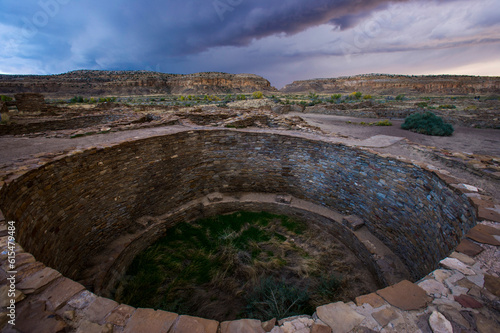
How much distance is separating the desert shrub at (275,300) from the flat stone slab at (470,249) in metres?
2.26

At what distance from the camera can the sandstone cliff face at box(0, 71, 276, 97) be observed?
1629 inches

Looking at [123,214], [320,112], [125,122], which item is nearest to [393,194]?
[123,214]

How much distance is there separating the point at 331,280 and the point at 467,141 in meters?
12.5

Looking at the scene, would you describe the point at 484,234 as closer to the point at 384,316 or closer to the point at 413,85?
the point at 384,316

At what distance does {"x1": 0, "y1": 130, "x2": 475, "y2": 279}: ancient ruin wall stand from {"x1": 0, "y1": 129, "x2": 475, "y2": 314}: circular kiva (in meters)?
0.02

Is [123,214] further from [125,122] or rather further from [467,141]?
[467,141]

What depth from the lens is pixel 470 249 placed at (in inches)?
95.0

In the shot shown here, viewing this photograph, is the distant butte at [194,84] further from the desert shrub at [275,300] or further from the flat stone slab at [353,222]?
the flat stone slab at [353,222]

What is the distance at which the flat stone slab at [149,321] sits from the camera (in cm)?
176

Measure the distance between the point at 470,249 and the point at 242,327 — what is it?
2.67 meters

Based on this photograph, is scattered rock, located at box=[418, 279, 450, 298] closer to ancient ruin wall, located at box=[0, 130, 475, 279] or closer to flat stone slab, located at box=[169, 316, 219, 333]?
ancient ruin wall, located at box=[0, 130, 475, 279]

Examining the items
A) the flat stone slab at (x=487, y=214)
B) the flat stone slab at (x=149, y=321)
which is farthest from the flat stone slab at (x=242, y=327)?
the flat stone slab at (x=487, y=214)

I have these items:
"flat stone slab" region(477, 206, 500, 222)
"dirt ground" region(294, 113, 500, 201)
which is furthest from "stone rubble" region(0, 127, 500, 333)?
"dirt ground" region(294, 113, 500, 201)

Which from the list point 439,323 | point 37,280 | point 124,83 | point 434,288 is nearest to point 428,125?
point 434,288
